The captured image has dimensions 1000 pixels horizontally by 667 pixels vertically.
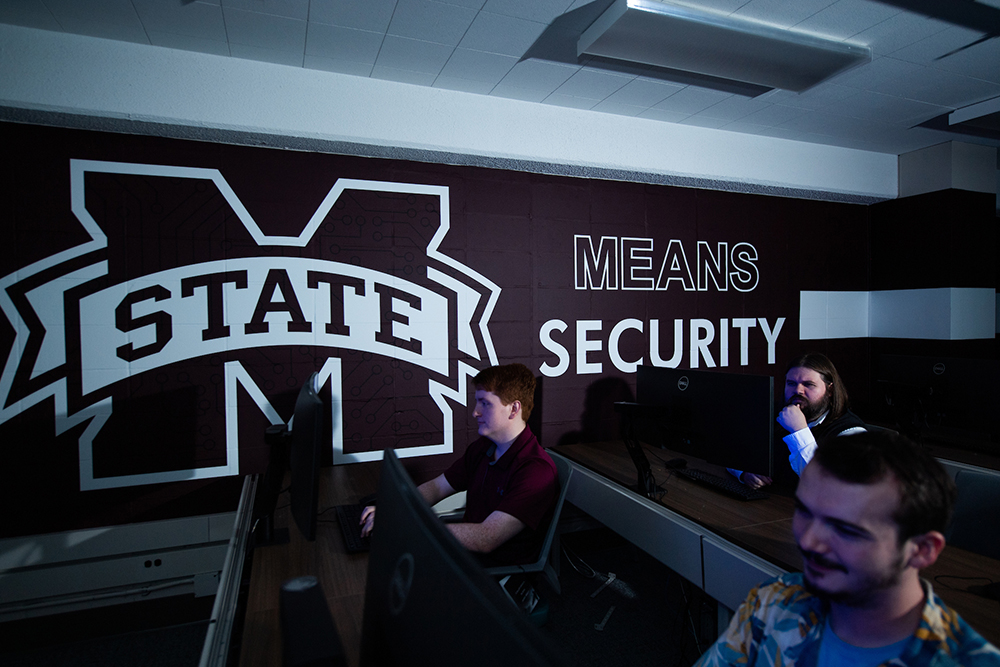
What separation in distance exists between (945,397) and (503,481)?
248 cm

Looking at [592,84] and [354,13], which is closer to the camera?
[354,13]

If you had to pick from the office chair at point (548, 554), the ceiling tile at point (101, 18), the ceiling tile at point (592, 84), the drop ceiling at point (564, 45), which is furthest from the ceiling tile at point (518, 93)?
the office chair at point (548, 554)

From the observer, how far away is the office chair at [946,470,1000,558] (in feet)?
5.93

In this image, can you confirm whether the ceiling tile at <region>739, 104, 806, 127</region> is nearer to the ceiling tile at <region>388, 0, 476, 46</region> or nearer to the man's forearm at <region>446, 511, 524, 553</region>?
the ceiling tile at <region>388, 0, 476, 46</region>

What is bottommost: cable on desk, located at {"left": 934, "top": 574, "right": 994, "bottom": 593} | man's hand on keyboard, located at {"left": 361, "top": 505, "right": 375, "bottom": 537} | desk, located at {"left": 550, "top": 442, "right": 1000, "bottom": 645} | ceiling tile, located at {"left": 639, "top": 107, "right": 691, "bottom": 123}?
desk, located at {"left": 550, "top": 442, "right": 1000, "bottom": 645}

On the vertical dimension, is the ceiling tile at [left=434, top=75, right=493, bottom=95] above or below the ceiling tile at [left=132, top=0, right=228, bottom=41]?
above

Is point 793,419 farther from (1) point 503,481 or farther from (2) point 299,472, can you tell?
(2) point 299,472

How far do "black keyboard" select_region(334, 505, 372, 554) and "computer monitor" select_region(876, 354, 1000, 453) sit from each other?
9.56 ft

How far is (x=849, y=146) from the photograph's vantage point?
4105 mm

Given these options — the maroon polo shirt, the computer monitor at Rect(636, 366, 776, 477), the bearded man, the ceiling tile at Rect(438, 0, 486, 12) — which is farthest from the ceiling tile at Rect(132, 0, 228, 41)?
the bearded man

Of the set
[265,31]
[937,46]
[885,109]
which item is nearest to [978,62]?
[937,46]

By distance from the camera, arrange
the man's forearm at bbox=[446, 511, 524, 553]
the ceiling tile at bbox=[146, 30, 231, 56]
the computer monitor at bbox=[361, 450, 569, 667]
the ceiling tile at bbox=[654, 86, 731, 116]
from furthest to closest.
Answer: the ceiling tile at bbox=[654, 86, 731, 116] → the ceiling tile at bbox=[146, 30, 231, 56] → the man's forearm at bbox=[446, 511, 524, 553] → the computer monitor at bbox=[361, 450, 569, 667]

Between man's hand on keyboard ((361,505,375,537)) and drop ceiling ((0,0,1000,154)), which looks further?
drop ceiling ((0,0,1000,154))

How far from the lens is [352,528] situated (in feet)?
6.25
